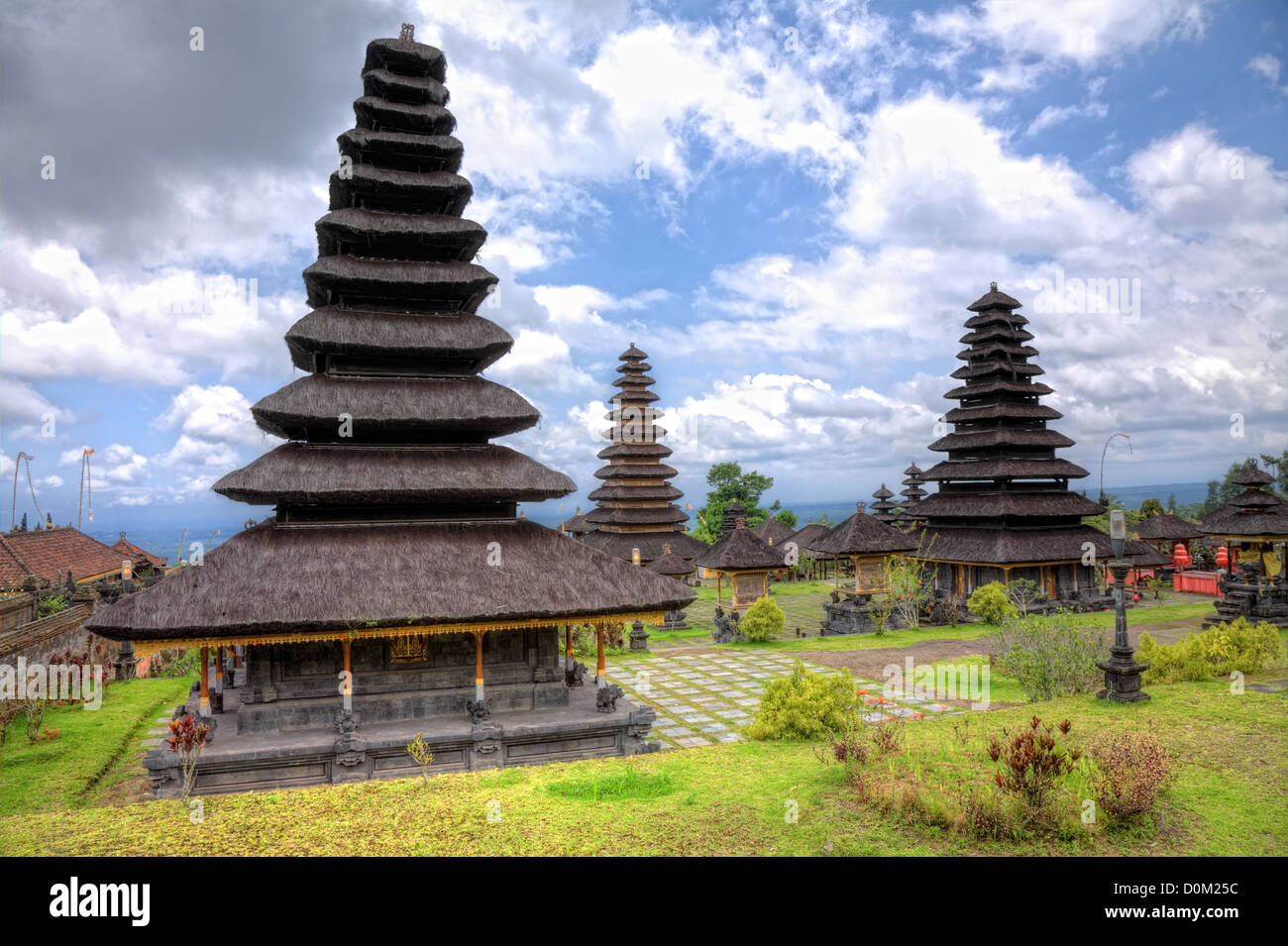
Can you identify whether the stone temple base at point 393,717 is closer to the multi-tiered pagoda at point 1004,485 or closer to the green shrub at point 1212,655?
the green shrub at point 1212,655

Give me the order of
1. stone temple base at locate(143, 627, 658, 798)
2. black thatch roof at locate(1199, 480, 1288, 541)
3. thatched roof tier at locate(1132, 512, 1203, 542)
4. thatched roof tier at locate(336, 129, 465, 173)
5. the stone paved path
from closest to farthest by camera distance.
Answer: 1. stone temple base at locate(143, 627, 658, 798)
2. the stone paved path
3. thatched roof tier at locate(336, 129, 465, 173)
4. black thatch roof at locate(1199, 480, 1288, 541)
5. thatched roof tier at locate(1132, 512, 1203, 542)

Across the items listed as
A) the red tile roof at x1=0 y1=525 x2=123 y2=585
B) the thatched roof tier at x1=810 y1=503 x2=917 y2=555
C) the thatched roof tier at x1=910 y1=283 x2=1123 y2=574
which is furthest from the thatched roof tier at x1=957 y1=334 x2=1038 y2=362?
the red tile roof at x1=0 y1=525 x2=123 y2=585

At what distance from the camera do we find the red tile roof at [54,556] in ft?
91.3

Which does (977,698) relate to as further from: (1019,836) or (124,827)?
(124,827)

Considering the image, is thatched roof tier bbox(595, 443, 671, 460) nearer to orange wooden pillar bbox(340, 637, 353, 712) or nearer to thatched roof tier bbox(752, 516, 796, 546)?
thatched roof tier bbox(752, 516, 796, 546)

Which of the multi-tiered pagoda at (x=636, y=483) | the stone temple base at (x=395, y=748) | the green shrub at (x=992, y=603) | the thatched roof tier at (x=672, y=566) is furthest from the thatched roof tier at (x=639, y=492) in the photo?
the stone temple base at (x=395, y=748)

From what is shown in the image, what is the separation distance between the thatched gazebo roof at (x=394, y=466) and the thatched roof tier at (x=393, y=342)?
0.14 feet

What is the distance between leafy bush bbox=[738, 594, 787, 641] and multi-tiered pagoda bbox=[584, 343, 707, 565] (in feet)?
30.2

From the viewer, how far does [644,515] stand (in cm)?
3928

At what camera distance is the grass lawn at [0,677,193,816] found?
12773 mm

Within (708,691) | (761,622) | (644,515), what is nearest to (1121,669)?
(708,691)

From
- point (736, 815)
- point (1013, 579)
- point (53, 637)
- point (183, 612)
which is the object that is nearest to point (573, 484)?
point (183, 612)

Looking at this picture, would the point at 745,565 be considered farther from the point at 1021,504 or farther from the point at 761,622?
the point at 1021,504
